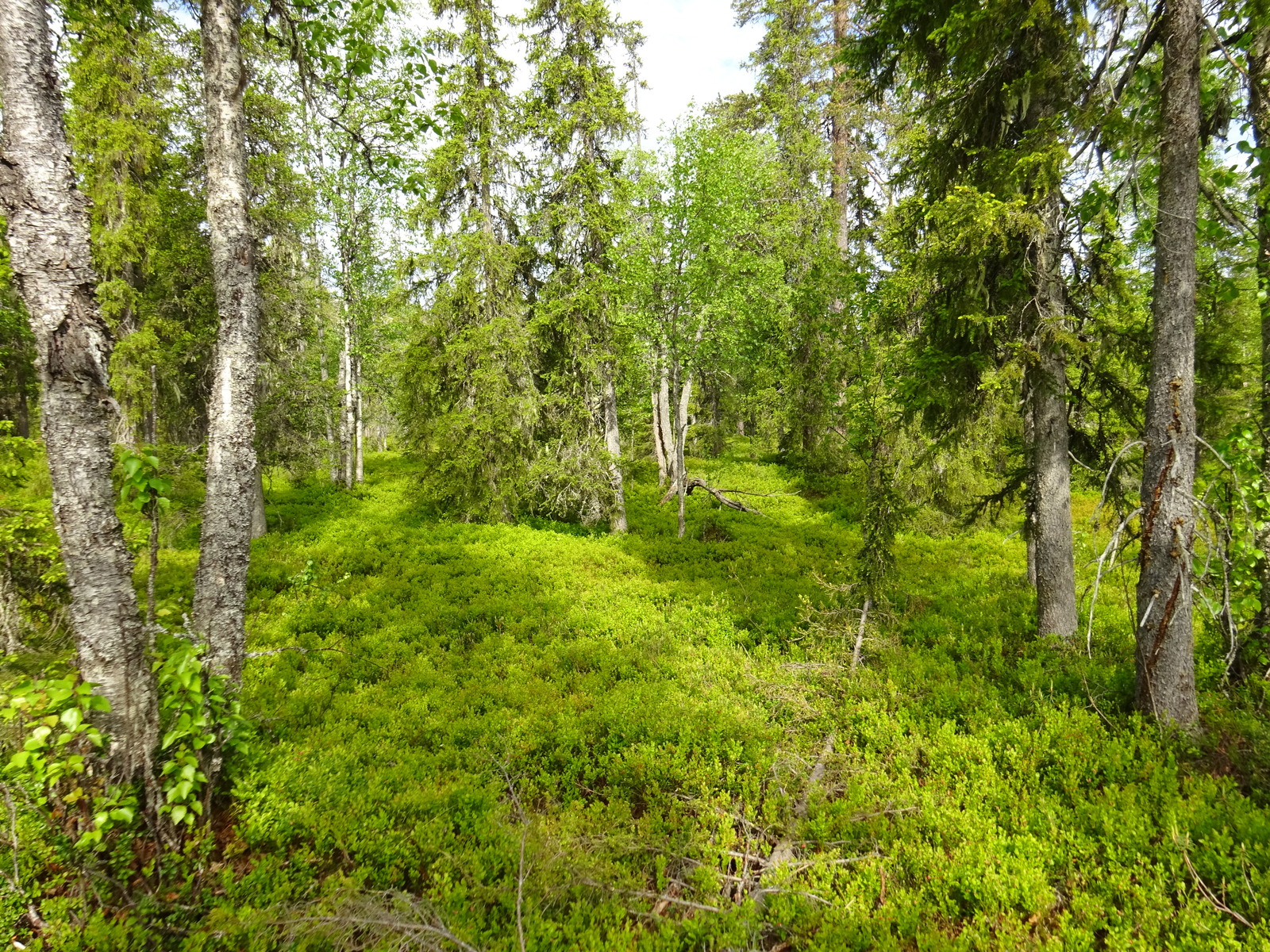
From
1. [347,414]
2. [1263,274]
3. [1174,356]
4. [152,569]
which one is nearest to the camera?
[152,569]

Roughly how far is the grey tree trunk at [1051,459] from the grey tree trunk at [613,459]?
9.07m

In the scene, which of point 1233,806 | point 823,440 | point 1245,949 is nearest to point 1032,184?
point 1233,806

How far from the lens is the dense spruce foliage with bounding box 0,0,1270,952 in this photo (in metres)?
3.74

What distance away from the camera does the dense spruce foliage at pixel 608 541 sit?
12.3 feet

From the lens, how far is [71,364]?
338 centimetres

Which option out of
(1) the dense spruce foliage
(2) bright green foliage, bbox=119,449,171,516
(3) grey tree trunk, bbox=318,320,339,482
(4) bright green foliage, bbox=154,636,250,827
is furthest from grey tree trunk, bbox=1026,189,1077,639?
(3) grey tree trunk, bbox=318,320,339,482

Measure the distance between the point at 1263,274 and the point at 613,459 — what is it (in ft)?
37.1

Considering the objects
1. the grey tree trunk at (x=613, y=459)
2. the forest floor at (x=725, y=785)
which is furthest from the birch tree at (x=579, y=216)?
the forest floor at (x=725, y=785)

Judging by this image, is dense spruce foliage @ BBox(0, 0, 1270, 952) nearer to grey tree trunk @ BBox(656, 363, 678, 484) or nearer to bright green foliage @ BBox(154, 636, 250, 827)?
bright green foliage @ BBox(154, 636, 250, 827)

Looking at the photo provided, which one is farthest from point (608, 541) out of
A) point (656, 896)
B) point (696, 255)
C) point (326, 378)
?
point (326, 378)

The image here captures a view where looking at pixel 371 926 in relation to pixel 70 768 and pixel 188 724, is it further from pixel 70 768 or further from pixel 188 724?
pixel 70 768

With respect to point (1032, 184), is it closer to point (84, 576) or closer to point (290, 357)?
point (84, 576)

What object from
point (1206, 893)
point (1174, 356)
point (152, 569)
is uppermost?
point (1174, 356)

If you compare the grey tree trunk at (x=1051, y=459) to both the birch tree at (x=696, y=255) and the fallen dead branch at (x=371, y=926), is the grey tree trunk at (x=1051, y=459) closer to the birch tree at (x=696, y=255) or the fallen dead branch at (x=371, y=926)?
the birch tree at (x=696, y=255)
